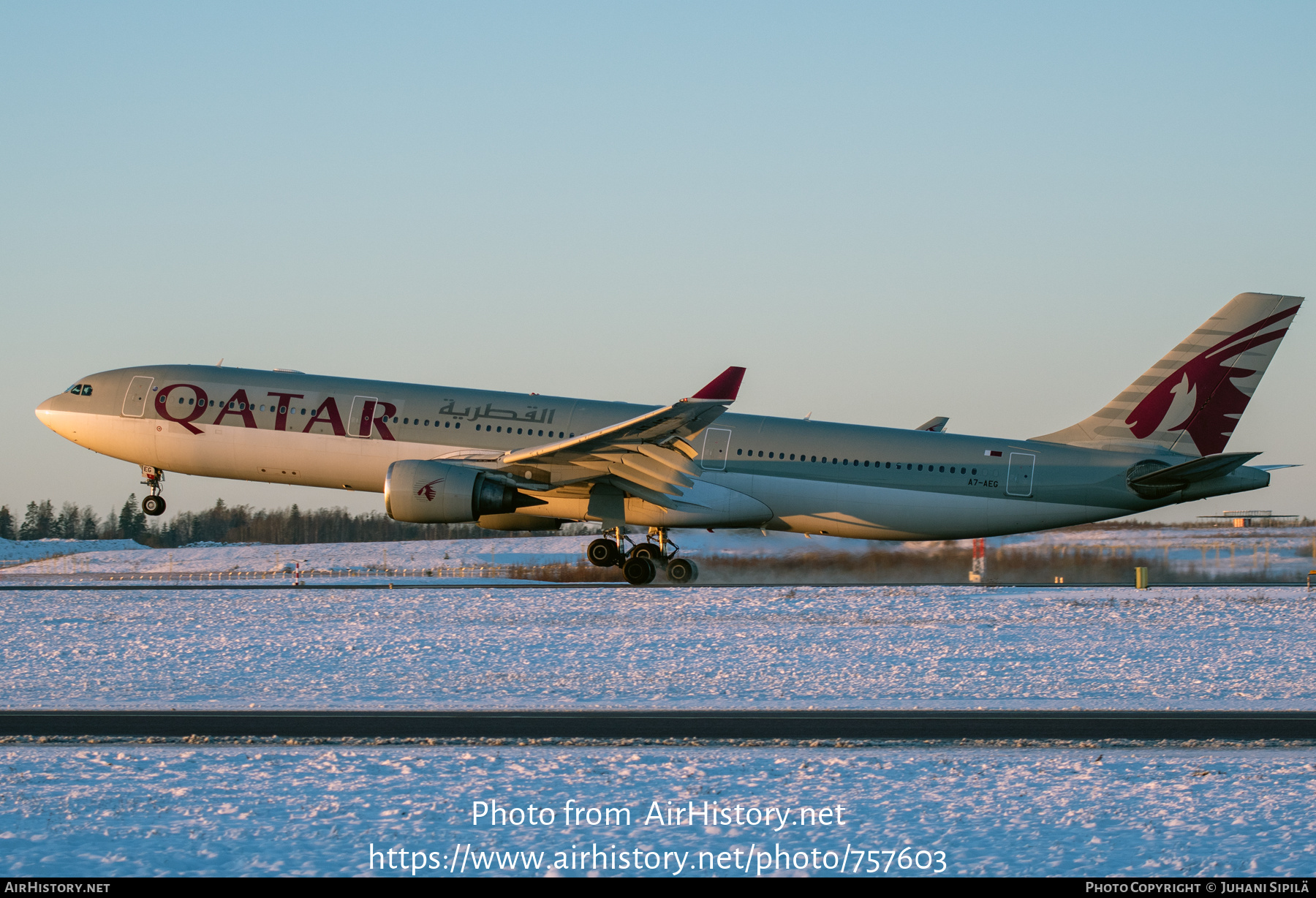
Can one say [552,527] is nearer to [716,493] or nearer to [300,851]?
[716,493]

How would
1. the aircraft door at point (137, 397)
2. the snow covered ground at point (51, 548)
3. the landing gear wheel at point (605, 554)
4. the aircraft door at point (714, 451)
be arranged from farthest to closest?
the snow covered ground at point (51, 548) → the aircraft door at point (137, 397) → the landing gear wheel at point (605, 554) → the aircraft door at point (714, 451)

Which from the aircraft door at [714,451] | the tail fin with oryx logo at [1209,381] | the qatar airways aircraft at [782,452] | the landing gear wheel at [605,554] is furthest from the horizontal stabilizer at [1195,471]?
the landing gear wheel at [605,554]

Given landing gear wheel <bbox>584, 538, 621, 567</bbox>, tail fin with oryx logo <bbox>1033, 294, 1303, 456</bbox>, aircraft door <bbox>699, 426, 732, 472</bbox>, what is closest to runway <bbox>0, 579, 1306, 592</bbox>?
landing gear wheel <bbox>584, 538, 621, 567</bbox>

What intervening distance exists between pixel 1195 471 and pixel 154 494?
Result: 1017 inches

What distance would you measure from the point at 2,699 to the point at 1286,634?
21.0 m

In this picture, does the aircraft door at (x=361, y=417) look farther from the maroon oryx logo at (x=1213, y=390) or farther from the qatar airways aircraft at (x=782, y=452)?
the maroon oryx logo at (x=1213, y=390)

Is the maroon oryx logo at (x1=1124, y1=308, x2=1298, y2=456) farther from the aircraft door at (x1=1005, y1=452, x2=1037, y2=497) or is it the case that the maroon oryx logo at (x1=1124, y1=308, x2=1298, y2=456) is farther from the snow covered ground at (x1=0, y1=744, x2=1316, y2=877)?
the snow covered ground at (x1=0, y1=744, x2=1316, y2=877)

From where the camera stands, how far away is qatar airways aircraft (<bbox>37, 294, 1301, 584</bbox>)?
30375 millimetres

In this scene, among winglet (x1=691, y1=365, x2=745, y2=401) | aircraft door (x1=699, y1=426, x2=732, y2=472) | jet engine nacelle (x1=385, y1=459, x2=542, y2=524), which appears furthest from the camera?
aircraft door (x1=699, y1=426, x2=732, y2=472)

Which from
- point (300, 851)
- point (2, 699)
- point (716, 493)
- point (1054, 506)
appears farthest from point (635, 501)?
point (300, 851)

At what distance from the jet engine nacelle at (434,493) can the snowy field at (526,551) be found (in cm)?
827

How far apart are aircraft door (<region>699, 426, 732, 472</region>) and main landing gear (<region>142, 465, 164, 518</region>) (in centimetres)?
1393

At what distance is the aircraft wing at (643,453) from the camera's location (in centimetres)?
2650

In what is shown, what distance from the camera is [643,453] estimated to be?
28.8 meters
